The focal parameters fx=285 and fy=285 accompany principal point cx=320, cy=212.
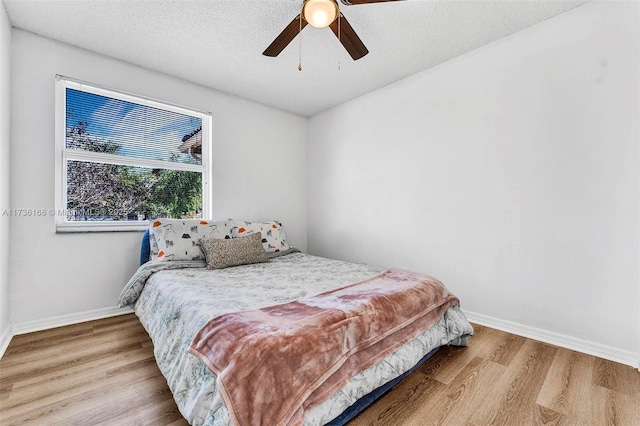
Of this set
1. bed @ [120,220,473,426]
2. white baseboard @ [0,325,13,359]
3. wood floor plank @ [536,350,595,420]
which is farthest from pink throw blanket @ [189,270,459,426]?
white baseboard @ [0,325,13,359]

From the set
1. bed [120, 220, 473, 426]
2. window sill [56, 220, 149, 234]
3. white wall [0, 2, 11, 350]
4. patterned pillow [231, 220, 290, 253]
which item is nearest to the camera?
bed [120, 220, 473, 426]

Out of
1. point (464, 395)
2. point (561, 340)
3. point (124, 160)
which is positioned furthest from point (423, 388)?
point (124, 160)

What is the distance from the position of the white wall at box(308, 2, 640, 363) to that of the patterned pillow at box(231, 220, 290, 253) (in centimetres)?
117

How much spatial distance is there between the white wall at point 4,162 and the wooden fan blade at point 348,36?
2351 millimetres

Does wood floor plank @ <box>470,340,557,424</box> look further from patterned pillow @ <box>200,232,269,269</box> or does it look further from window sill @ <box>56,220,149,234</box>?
window sill @ <box>56,220,149,234</box>

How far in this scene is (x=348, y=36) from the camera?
1.89m

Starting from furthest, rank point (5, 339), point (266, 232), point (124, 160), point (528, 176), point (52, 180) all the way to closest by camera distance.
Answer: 1. point (266, 232)
2. point (124, 160)
3. point (52, 180)
4. point (528, 176)
5. point (5, 339)

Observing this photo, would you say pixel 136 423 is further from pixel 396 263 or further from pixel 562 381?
pixel 396 263

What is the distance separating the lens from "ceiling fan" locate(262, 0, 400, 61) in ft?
5.25

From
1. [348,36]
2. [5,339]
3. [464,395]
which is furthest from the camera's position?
[5,339]

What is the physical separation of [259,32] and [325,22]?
991 millimetres

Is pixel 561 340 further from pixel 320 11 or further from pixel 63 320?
pixel 63 320

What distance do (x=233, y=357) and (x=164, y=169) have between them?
269 cm

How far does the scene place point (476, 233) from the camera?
267 cm
